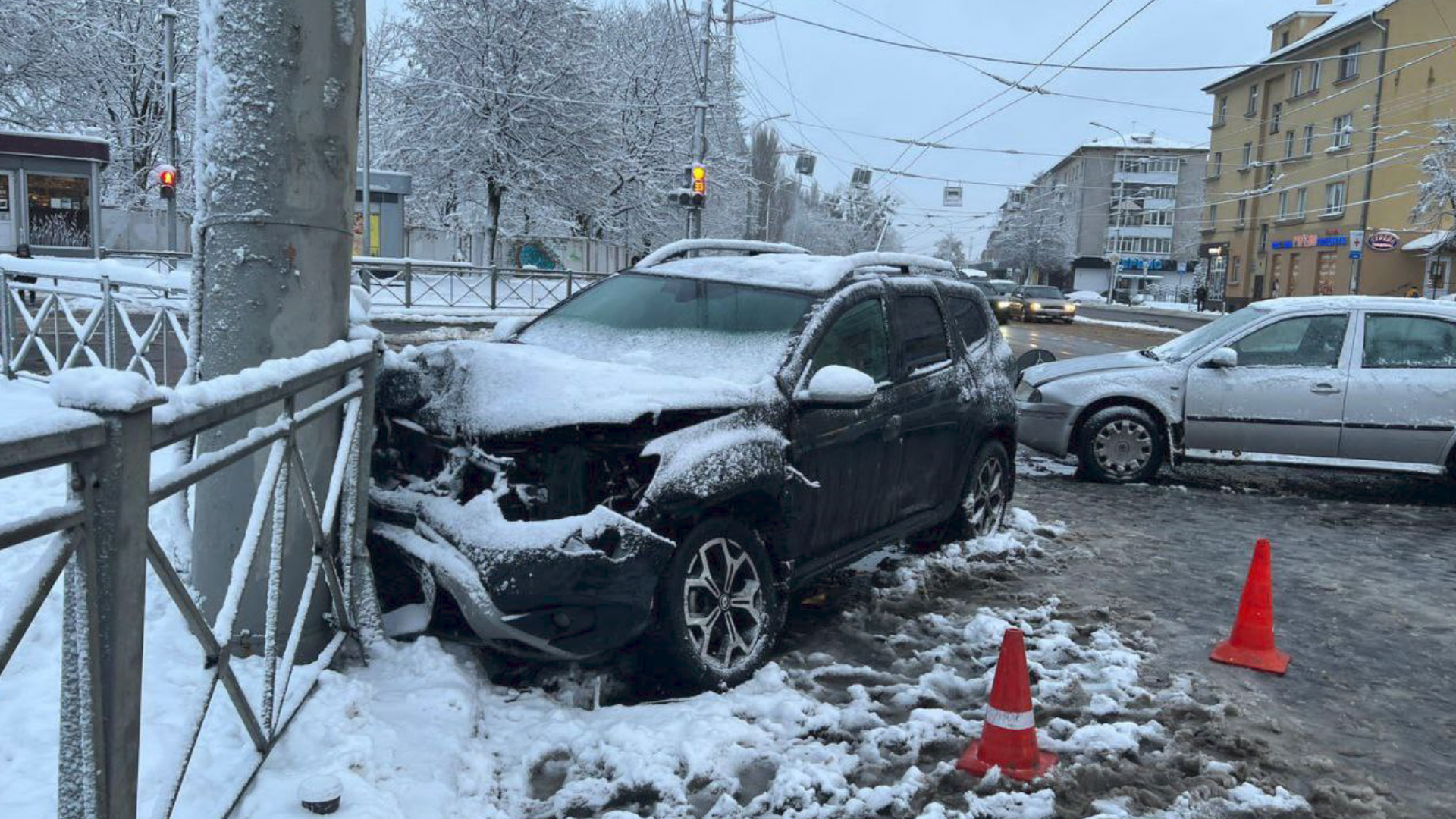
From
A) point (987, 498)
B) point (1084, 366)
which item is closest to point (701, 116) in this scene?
point (1084, 366)

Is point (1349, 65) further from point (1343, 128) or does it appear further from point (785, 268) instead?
point (785, 268)

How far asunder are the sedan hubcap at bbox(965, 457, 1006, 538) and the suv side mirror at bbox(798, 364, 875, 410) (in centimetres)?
204

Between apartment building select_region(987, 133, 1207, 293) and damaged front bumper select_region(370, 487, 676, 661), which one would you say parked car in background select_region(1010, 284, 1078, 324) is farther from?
apartment building select_region(987, 133, 1207, 293)

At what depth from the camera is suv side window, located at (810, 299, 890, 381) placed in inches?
190

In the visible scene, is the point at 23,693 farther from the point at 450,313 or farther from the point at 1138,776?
the point at 450,313

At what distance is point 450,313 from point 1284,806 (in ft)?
74.7

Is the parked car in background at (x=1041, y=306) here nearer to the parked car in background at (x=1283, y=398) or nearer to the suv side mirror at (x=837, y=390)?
the parked car in background at (x=1283, y=398)

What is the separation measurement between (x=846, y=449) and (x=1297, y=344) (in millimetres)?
5671


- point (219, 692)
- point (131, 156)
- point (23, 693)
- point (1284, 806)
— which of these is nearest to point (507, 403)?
point (219, 692)

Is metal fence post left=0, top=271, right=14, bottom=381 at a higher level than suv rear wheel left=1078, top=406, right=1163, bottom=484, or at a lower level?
higher

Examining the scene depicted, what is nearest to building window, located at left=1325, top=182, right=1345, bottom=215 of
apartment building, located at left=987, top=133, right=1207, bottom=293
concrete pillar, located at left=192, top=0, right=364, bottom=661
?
apartment building, located at left=987, top=133, right=1207, bottom=293

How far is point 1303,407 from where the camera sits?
8.32 m

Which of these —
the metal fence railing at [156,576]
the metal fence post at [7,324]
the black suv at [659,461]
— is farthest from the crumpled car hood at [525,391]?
the metal fence post at [7,324]

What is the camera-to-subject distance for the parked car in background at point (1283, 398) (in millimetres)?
8234
